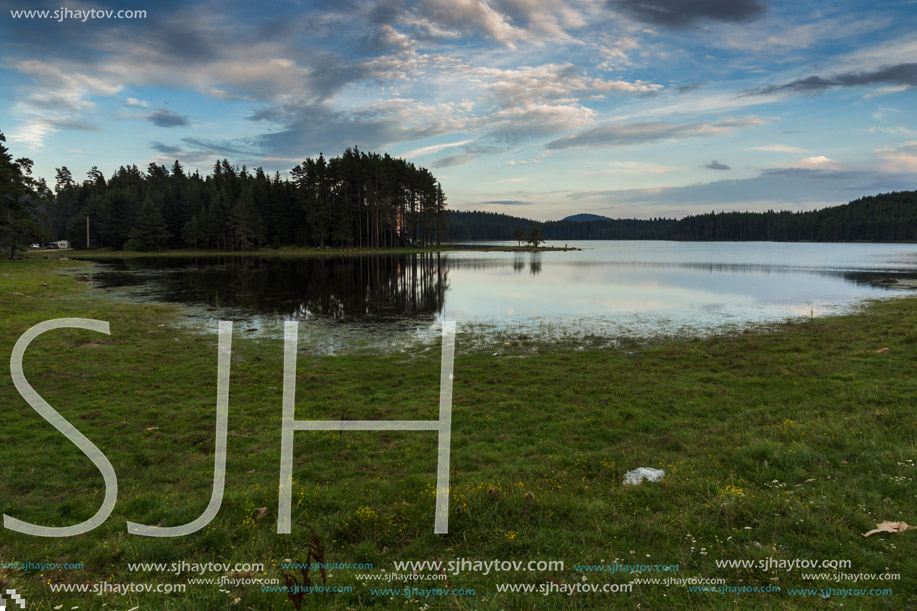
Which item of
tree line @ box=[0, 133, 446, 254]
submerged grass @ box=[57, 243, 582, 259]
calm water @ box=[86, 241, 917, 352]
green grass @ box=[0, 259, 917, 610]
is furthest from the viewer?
tree line @ box=[0, 133, 446, 254]

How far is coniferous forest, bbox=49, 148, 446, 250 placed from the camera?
107250mm

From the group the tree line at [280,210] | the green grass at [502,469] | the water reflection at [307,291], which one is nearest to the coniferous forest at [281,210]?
the tree line at [280,210]

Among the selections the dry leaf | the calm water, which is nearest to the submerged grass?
the calm water

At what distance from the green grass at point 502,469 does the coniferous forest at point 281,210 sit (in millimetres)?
94311


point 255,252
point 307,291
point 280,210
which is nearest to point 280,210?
point 280,210

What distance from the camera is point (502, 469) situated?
9.20m

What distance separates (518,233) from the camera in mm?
153750

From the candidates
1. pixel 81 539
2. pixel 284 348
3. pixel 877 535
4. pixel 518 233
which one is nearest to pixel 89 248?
pixel 518 233

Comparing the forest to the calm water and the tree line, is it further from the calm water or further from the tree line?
the calm water

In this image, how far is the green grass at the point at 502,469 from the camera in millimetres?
5254

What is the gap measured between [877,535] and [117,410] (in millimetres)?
16389

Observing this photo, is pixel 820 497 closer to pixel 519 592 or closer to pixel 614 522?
pixel 614 522

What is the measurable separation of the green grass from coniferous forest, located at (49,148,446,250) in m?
94.3

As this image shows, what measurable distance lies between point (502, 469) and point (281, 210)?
4702 inches
